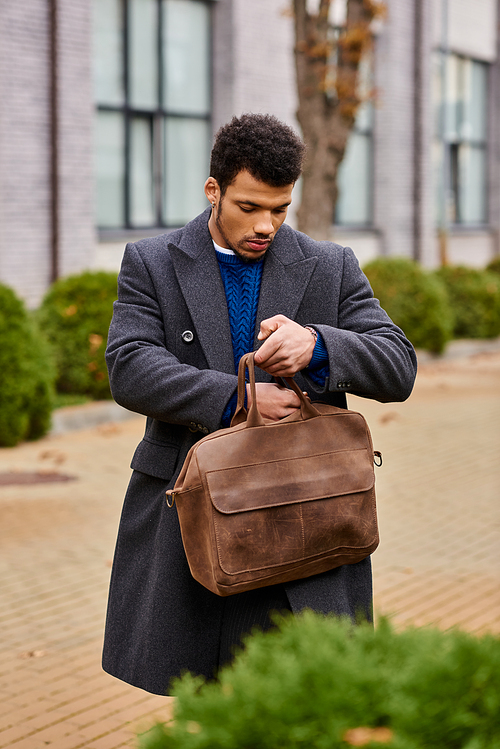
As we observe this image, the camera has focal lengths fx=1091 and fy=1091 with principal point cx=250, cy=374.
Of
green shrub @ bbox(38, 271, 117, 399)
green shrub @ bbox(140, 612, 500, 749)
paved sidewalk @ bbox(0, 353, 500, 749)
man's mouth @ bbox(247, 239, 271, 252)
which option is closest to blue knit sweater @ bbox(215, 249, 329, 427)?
man's mouth @ bbox(247, 239, 271, 252)

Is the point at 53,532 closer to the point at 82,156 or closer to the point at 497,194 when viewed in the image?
the point at 82,156

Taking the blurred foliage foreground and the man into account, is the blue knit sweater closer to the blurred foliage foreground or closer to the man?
the man

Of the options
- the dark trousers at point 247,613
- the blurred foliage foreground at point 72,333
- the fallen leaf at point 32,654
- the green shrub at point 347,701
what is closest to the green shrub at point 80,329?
the blurred foliage foreground at point 72,333

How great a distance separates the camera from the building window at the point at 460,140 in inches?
846

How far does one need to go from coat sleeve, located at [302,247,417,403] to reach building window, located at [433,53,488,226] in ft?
61.3

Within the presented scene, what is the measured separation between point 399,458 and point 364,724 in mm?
7957

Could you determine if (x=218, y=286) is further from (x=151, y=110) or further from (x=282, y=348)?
(x=151, y=110)

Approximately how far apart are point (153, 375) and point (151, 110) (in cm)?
1285

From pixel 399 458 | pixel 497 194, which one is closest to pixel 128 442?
pixel 399 458

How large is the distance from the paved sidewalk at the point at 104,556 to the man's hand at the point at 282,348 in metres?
1.80

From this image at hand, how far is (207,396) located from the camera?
2.70 meters

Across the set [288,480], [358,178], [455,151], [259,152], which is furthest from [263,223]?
[455,151]

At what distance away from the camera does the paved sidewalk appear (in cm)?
431

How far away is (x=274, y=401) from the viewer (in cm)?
265
